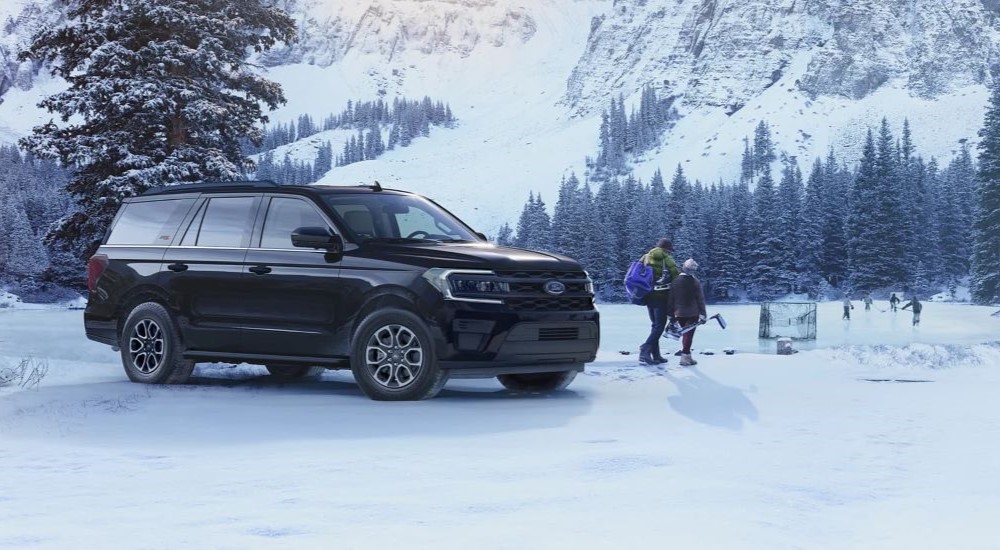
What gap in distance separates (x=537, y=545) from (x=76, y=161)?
17196 mm

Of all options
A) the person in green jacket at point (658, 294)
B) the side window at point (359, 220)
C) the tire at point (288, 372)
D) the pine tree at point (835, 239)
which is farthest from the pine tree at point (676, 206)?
the side window at point (359, 220)

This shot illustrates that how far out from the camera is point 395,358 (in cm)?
1009

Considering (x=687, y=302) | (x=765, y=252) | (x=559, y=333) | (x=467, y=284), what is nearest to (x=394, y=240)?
(x=467, y=284)

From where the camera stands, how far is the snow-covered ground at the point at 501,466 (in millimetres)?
5043

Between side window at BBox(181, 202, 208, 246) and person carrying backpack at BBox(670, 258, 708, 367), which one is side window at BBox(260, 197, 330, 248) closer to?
side window at BBox(181, 202, 208, 246)

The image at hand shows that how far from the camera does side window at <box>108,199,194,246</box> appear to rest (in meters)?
12.0

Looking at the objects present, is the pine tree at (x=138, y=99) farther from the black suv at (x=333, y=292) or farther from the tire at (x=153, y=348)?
the tire at (x=153, y=348)

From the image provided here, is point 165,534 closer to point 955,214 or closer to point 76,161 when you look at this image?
point 76,161

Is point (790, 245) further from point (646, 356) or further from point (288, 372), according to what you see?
point (288, 372)

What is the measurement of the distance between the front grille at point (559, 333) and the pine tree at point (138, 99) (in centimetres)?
1080

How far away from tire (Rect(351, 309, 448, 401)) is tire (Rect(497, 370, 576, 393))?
66.3 inches

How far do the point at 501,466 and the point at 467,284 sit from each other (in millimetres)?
3290

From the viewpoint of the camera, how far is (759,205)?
4220 inches

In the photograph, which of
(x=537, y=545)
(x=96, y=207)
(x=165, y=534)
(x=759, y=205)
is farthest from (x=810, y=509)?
(x=759, y=205)
